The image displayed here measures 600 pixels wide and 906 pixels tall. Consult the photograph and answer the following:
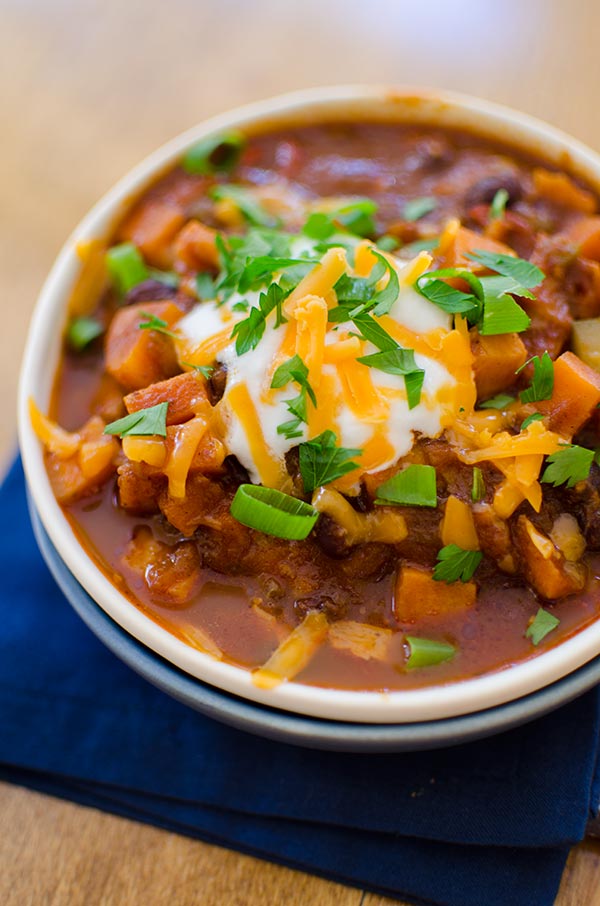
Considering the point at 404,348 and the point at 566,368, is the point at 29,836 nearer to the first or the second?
the point at 404,348

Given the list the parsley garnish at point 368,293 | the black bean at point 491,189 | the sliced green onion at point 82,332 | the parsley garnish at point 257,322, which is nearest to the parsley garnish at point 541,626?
the parsley garnish at point 368,293

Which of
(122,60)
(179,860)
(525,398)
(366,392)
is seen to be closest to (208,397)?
(366,392)

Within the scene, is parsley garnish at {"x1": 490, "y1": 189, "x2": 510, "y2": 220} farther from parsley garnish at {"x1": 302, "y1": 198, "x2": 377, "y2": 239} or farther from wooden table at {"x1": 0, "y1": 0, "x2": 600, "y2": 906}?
wooden table at {"x1": 0, "y1": 0, "x2": 600, "y2": 906}

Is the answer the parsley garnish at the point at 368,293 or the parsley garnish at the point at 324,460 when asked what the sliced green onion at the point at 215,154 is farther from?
the parsley garnish at the point at 324,460

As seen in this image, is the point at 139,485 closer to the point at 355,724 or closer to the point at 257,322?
the point at 257,322

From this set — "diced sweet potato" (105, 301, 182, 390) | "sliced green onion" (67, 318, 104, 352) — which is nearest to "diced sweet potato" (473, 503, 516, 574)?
"diced sweet potato" (105, 301, 182, 390)

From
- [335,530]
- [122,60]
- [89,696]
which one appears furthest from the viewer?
[122,60]
